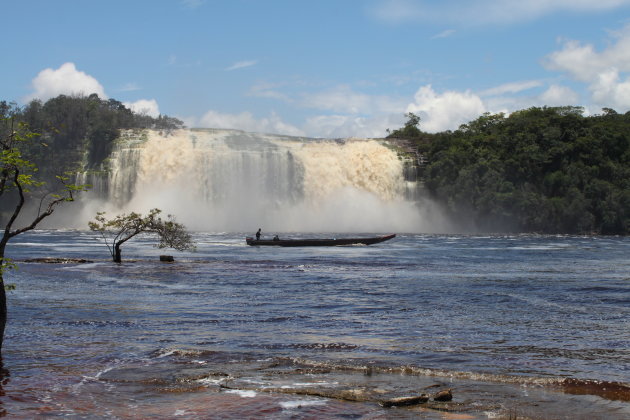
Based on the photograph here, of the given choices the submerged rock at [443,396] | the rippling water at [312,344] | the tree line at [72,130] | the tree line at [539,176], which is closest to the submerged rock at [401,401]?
the rippling water at [312,344]

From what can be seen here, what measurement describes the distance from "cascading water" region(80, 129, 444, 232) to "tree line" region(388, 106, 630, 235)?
23.9 ft

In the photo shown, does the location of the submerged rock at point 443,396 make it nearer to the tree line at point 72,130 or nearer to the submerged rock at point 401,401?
the submerged rock at point 401,401

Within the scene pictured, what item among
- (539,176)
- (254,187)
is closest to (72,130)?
(254,187)

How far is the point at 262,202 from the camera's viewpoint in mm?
89438

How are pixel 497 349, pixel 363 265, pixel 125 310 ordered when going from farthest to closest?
1. pixel 363 265
2. pixel 125 310
3. pixel 497 349

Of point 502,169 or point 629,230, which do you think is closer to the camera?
point 629,230

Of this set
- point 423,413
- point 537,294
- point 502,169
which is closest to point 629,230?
point 502,169

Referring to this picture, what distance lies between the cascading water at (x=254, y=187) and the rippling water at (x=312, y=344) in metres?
55.9

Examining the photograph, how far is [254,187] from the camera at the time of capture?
89.7 meters

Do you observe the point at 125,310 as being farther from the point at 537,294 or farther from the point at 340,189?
the point at 340,189

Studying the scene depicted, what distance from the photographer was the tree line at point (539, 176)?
3479 inches

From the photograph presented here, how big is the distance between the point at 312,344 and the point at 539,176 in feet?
286

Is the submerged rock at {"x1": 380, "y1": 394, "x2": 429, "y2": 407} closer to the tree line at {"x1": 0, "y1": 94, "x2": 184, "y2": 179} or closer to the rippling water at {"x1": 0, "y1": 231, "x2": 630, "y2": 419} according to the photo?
the rippling water at {"x1": 0, "y1": 231, "x2": 630, "y2": 419}

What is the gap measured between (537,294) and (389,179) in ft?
224
